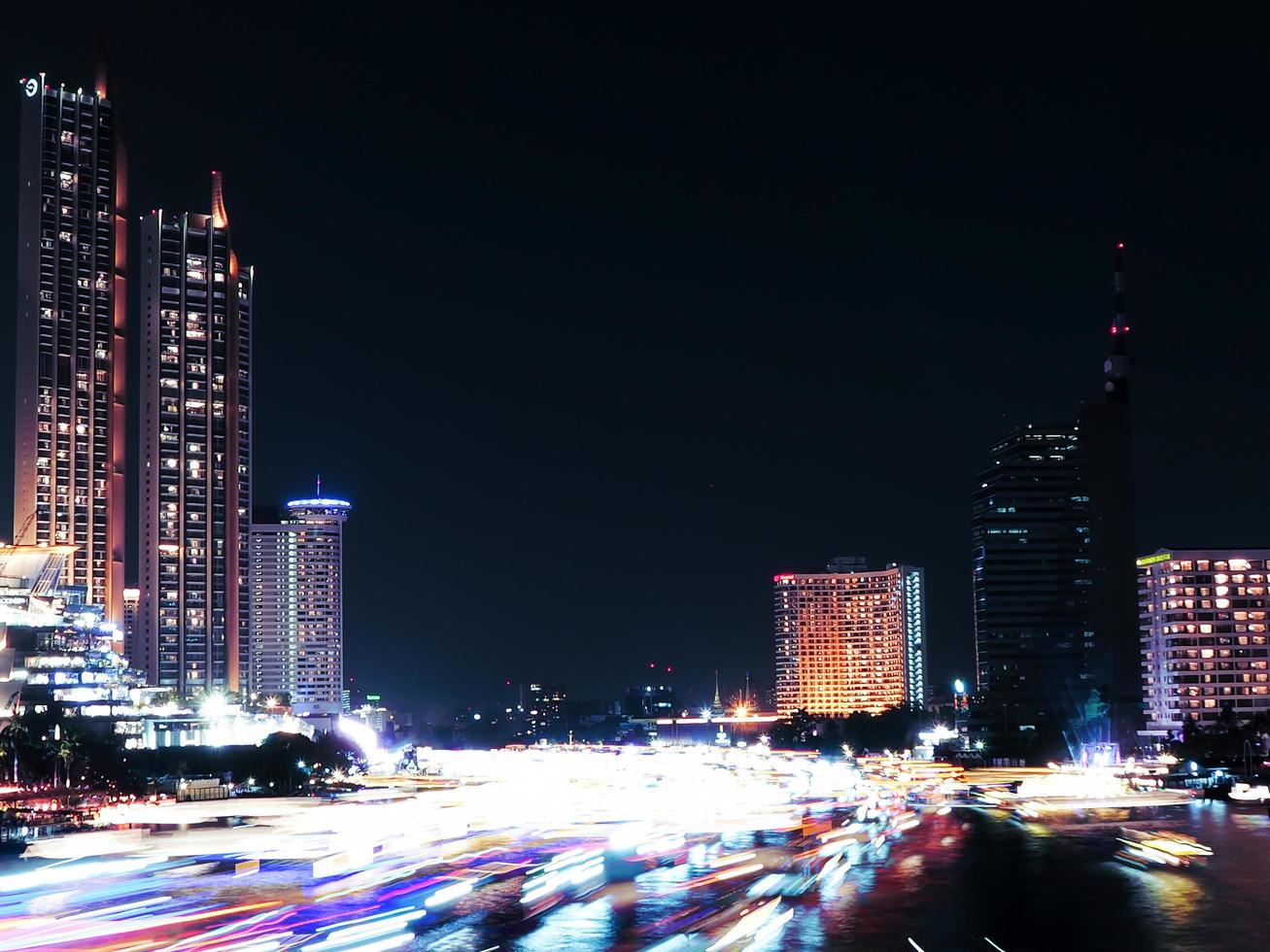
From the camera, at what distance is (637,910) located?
121 feet

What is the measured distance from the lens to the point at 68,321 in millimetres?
179250

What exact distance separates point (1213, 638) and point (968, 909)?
172611mm

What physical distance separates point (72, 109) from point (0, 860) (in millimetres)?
150588

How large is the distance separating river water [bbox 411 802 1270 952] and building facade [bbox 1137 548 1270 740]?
491ft

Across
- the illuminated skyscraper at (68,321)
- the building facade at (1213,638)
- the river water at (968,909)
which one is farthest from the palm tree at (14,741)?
the building facade at (1213,638)

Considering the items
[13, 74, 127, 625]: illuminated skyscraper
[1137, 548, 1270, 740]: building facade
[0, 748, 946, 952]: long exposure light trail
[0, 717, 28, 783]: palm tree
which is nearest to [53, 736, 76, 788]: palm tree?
[0, 717, 28, 783]: palm tree

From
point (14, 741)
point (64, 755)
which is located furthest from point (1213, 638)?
point (14, 741)

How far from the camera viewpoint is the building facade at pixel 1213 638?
19338 cm

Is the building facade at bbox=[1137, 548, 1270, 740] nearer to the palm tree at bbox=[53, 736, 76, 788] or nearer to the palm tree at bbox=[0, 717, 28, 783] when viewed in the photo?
the palm tree at bbox=[53, 736, 76, 788]

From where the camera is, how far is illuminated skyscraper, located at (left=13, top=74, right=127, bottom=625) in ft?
583

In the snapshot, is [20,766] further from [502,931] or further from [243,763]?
[502,931]

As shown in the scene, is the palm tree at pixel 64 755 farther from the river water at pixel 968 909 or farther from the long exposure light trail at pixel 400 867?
Result: the river water at pixel 968 909

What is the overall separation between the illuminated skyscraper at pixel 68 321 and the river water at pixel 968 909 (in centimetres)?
15092

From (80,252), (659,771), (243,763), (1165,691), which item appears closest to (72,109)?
(80,252)
